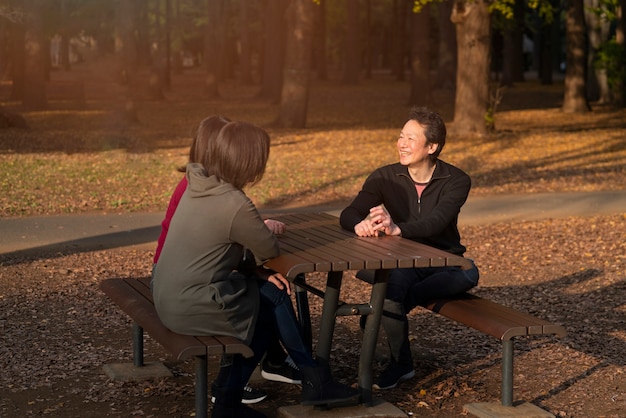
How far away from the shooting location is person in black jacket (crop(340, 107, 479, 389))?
5.65 metres

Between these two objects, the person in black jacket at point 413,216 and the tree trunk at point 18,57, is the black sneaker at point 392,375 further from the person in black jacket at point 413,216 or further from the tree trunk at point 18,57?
the tree trunk at point 18,57

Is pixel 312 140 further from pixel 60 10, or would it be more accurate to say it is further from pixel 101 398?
pixel 60 10

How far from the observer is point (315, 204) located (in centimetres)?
1275

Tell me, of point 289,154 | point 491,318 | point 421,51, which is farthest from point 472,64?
point 491,318

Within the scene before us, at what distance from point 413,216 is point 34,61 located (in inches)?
918

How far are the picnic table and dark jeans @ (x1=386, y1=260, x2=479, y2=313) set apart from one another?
24 centimetres

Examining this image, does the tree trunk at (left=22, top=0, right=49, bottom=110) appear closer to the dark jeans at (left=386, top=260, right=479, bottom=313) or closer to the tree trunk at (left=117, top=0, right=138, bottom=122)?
the tree trunk at (left=117, top=0, right=138, bottom=122)

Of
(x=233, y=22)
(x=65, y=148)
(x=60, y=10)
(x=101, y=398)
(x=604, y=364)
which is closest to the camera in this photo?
(x=101, y=398)

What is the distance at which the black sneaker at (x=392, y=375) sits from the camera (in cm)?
573

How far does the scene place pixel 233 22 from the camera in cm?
6681

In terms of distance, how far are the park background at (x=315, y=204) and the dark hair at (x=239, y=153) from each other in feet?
4.27

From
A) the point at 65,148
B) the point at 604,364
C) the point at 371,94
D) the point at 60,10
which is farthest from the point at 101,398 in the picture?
the point at 371,94

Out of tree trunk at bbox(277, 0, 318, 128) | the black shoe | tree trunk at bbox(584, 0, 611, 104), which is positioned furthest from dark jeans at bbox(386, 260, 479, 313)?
tree trunk at bbox(584, 0, 611, 104)

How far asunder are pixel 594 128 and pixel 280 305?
798 inches
